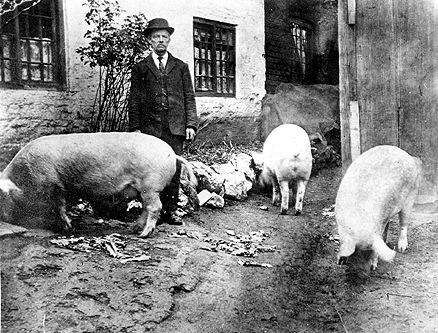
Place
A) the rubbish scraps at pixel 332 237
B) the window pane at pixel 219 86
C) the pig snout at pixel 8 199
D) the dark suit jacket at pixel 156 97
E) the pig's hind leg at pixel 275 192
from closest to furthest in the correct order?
the pig snout at pixel 8 199 → the rubbish scraps at pixel 332 237 → the dark suit jacket at pixel 156 97 → the pig's hind leg at pixel 275 192 → the window pane at pixel 219 86

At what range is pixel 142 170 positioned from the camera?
17.4ft

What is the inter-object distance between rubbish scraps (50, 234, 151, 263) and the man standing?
175cm

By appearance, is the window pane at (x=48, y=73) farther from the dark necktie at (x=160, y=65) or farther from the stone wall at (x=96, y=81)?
the dark necktie at (x=160, y=65)

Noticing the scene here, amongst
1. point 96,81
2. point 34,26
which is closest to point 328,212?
point 96,81

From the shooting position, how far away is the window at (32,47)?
22.8 feet

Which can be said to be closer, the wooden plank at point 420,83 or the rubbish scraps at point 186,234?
the rubbish scraps at point 186,234

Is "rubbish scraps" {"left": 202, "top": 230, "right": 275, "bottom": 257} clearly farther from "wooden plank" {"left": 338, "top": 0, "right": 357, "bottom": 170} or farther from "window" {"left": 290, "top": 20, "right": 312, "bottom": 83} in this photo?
"window" {"left": 290, "top": 20, "right": 312, "bottom": 83}

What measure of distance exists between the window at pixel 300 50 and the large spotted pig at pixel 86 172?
32.7 feet

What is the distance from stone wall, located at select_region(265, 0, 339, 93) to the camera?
533 inches

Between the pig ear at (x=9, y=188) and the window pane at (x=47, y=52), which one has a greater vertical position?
the window pane at (x=47, y=52)

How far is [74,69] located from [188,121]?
7.37 feet

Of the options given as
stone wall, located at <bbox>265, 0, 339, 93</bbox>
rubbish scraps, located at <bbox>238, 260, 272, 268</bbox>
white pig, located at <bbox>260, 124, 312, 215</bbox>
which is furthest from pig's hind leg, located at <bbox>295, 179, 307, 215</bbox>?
stone wall, located at <bbox>265, 0, 339, 93</bbox>

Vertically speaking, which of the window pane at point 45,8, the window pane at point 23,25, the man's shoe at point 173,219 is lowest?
the man's shoe at point 173,219

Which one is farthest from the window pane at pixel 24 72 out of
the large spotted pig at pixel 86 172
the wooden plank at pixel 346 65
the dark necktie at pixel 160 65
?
the wooden plank at pixel 346 65
